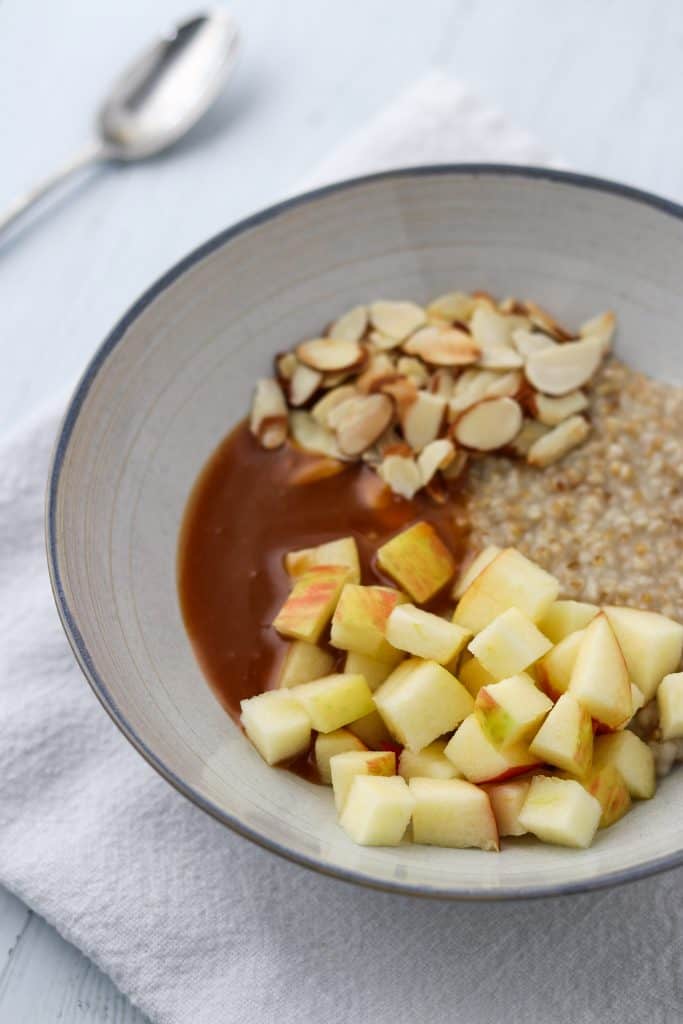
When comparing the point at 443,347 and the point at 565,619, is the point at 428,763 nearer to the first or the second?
the point at 565,619

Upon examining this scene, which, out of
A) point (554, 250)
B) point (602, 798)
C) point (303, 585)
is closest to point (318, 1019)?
point (602, 798)

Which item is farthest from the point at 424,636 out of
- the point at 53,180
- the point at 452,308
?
the point at 53,180

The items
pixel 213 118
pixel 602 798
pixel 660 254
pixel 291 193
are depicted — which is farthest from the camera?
pixel 213 118

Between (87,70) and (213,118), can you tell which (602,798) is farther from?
(87,70)

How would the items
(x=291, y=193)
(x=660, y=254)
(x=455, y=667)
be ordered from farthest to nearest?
(x=291, y=193), (x=660, y=254), (x=455, y=667)

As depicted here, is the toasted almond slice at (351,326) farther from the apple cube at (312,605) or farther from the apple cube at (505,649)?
the apple cube at (505,649)

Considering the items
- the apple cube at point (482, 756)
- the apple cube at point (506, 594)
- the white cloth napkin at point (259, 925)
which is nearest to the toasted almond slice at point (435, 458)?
the apple cube at point (506, 594)
